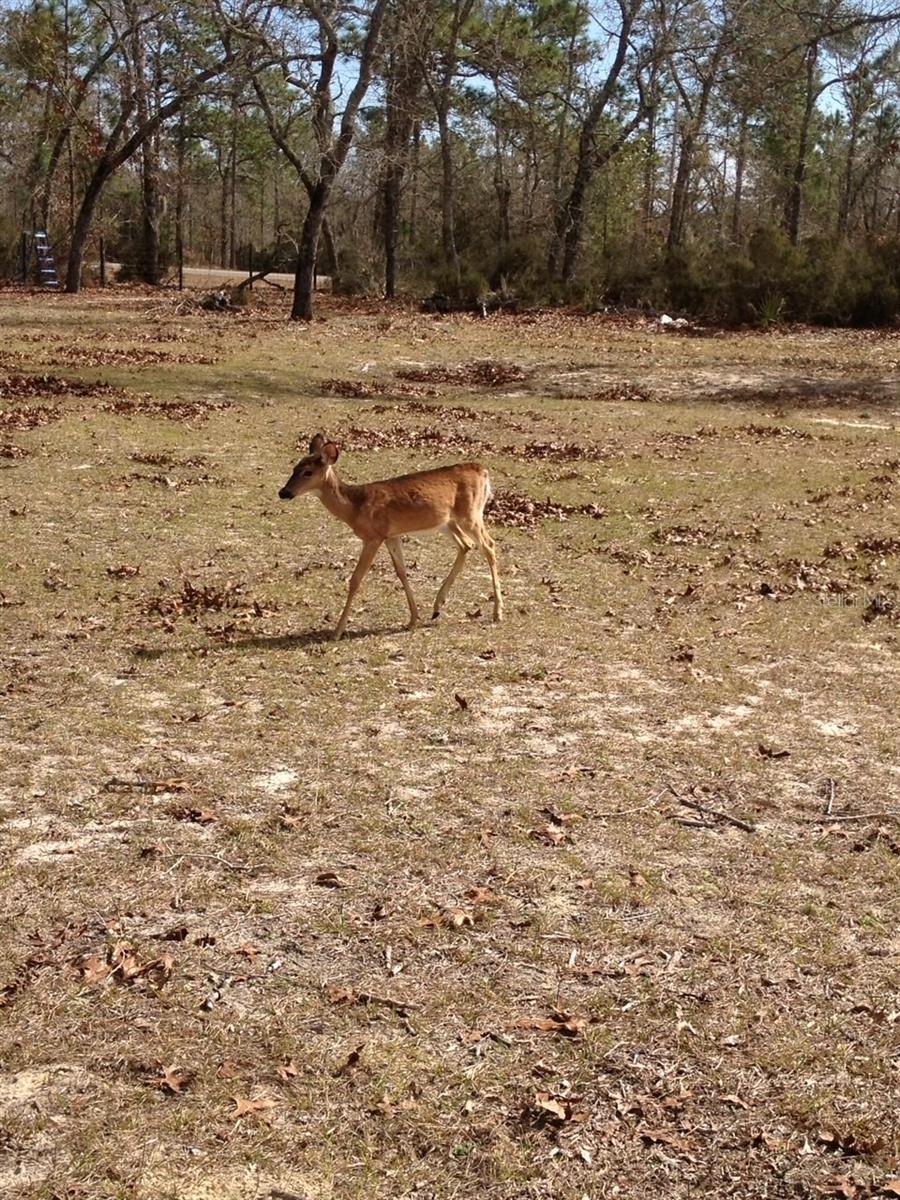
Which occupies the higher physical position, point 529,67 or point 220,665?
point 529,67

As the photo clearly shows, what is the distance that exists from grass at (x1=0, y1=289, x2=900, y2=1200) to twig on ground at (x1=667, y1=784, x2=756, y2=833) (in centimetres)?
6

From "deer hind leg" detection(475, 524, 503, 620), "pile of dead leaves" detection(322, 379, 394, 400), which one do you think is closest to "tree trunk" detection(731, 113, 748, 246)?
"pile of dead leaves" detection(322, 379, 394, 400)

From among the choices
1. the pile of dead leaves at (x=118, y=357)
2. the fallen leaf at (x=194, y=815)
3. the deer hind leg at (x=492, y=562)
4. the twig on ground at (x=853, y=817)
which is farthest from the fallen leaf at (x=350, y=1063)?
the pile of dead leaves at (x=118, y=357)

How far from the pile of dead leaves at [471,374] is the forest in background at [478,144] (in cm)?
627

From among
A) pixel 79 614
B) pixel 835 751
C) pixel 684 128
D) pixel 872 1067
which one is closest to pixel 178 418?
pixel 79 614

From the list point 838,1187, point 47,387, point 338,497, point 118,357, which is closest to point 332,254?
point 118,357

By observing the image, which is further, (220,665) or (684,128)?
(684,128)

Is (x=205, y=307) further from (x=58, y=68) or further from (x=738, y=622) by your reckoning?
(x=738, y=622)

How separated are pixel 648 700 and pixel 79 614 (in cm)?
409

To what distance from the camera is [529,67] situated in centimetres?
3725

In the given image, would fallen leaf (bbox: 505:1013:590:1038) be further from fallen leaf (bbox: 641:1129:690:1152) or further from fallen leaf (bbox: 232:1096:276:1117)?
fallen leaf (bbox: 232:1096:276:1117)

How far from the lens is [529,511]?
41.2 ft

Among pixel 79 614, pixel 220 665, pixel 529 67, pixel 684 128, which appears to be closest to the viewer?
pixel 220 665

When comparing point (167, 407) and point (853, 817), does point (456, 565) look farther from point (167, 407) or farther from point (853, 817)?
point (167, 407)
